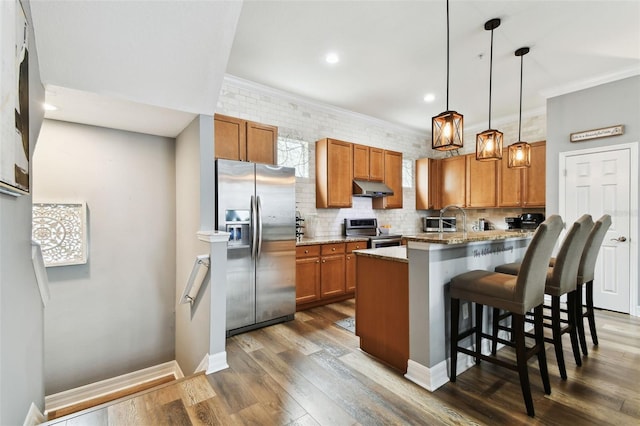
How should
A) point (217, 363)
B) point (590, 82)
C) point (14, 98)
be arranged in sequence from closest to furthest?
1. point (14, 98)
2. point (217, 363)
3. point (590, 82)

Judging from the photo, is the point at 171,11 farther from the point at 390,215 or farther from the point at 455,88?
the point at 390,215

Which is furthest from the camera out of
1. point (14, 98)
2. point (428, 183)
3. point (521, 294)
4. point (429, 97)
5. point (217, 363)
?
point (428, 183)

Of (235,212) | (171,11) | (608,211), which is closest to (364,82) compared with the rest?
(235,212)

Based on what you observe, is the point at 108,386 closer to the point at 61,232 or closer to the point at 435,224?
the point at 61,232

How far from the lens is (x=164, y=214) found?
3.24 meters

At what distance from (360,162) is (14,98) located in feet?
14.0

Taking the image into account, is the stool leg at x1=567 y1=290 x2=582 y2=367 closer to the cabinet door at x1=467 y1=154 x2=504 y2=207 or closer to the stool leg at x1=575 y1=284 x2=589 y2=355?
the stool leg at x1=575 y1=284 x2=589 y2=355

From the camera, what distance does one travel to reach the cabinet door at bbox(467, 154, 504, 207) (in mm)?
5289

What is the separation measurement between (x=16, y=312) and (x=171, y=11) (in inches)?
74.1

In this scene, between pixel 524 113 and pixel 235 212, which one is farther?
pixel 524 113

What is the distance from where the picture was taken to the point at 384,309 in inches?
101

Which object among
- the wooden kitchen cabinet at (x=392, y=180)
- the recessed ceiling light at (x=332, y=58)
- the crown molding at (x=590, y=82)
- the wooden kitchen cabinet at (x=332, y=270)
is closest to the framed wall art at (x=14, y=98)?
the recessed ceiling light at (x=332, y=58)

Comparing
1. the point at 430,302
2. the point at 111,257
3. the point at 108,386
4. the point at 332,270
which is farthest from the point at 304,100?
the point at 108,386

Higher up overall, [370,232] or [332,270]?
[370,232]
